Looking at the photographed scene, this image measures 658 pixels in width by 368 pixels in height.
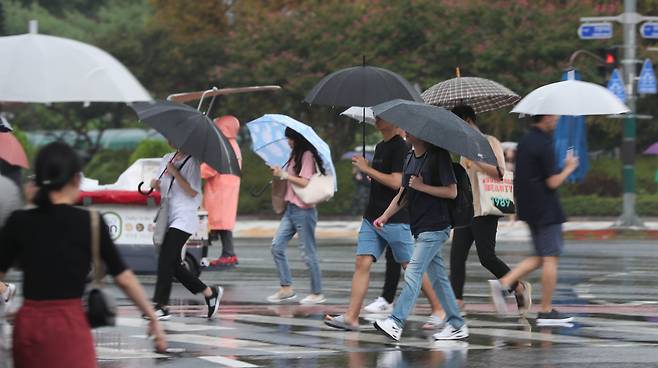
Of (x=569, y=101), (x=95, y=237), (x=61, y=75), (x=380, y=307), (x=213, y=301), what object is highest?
(x=61, y=75)

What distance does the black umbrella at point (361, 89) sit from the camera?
11547 millimetres

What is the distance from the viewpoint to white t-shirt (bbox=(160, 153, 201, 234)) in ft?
38.7

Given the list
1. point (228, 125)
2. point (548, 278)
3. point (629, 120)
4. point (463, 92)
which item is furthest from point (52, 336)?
point (629, 120)

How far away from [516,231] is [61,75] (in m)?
20.1

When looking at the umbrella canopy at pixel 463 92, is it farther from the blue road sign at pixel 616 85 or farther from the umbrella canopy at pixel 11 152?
the blue road sign at pixel 616 85

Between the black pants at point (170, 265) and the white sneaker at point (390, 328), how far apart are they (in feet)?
7.02

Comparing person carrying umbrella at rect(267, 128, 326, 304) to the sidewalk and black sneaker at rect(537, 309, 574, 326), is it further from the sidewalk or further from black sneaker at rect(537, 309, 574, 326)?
the sidewalk

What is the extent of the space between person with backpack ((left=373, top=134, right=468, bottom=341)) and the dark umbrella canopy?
1042 millimetres

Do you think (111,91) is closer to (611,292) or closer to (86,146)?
(611,292)

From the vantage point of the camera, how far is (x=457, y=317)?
10.6 metres

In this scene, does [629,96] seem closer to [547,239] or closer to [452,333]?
[547,239]

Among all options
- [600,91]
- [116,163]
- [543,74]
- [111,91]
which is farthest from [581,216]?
[111,91]

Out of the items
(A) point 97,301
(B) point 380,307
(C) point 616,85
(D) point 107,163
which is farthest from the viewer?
(D) point 107,163

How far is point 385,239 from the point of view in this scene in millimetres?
11383
